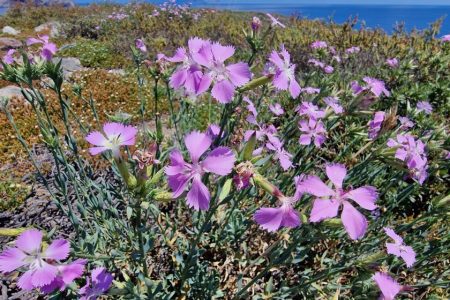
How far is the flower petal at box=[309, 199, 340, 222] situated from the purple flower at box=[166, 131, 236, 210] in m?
0.26

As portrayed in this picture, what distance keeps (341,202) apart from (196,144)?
17.7 inches

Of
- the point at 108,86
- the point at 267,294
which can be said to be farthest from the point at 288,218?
the point at 108,86

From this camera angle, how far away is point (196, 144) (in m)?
1.01

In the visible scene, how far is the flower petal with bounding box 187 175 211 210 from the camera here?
99 cm

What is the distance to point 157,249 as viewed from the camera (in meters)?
2.13

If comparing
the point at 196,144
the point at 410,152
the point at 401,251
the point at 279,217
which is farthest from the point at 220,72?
the point at 401,251

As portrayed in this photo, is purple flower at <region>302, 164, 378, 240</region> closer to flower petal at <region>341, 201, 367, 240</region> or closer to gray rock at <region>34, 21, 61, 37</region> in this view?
flower petal at <region>341, 201, 367, 240</region>

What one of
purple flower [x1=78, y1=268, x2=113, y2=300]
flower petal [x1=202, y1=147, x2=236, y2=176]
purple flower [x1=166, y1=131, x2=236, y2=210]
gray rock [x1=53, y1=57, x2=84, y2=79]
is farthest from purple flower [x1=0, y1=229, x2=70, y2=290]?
gray rock [x1=53, y1=57, x2=84, y2=79]

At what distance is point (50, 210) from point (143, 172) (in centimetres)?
184

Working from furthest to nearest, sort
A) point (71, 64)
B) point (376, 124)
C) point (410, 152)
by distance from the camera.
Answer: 1. point (71, 64)
2. point (376, 124)
3. point (410, 152)

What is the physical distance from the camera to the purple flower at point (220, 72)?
1.07 meters

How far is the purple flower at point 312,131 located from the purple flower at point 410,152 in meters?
0.28

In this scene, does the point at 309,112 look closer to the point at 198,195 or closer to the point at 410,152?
the point at 410,152

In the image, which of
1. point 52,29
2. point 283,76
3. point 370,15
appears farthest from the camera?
point 370,15
